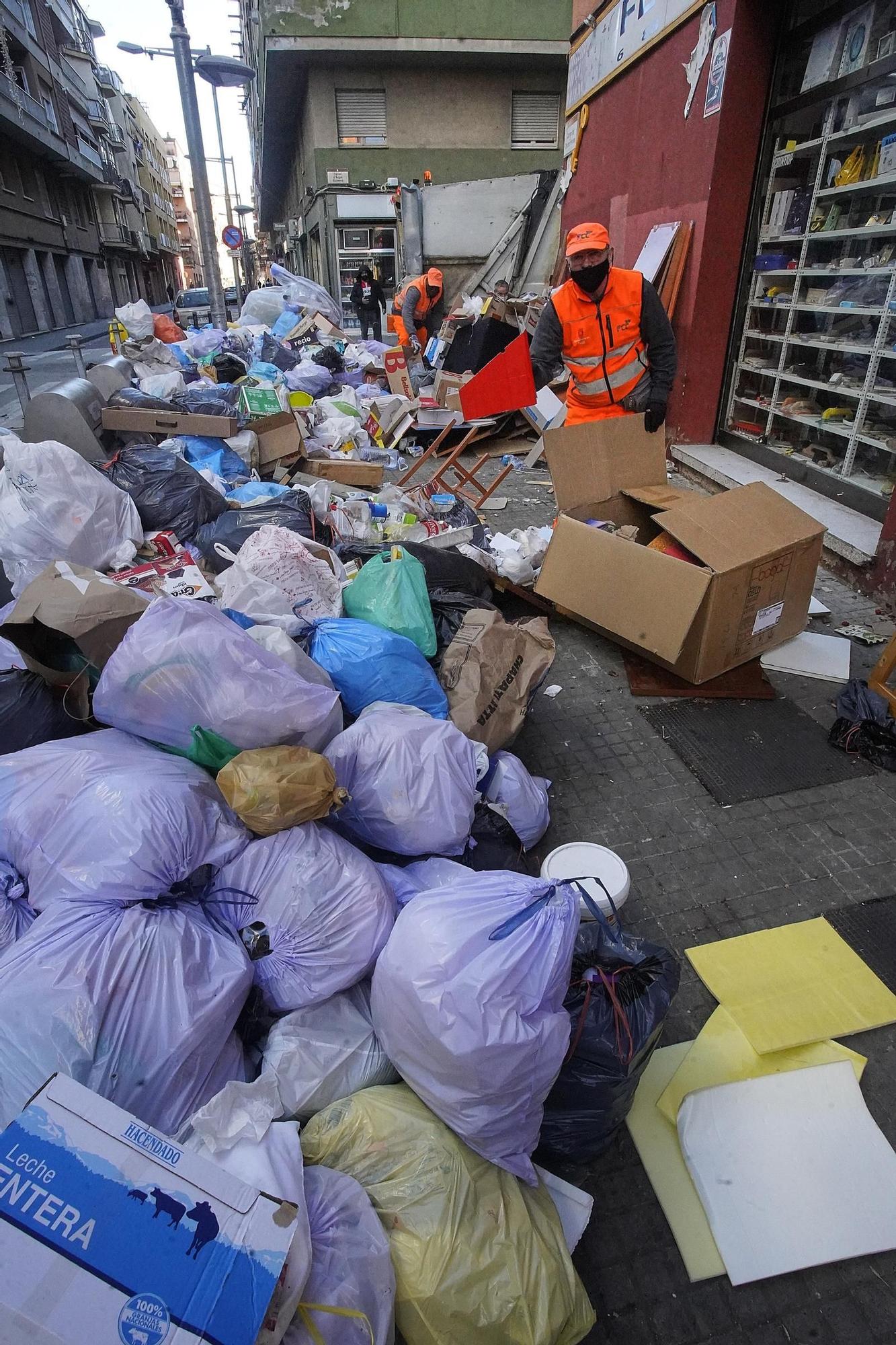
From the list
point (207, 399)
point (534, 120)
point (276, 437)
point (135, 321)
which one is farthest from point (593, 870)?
point (534, 120)

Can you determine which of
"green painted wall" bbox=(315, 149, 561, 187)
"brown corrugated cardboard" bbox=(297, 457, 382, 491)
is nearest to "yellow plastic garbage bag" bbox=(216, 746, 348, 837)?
"brown corrugated cardboard" bbox=(297, 457, 382, 491)

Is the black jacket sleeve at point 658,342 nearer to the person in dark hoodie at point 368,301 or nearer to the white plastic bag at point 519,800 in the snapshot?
the white plastic bag at point 519,800

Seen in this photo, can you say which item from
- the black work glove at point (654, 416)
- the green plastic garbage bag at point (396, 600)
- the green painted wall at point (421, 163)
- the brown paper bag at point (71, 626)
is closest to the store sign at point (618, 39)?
the black work glove at point (654, 416)

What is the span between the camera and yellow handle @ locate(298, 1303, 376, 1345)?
3.27 feet

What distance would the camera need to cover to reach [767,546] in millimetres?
3045

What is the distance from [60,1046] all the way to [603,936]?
3.67 ft

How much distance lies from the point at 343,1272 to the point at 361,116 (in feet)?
67.6

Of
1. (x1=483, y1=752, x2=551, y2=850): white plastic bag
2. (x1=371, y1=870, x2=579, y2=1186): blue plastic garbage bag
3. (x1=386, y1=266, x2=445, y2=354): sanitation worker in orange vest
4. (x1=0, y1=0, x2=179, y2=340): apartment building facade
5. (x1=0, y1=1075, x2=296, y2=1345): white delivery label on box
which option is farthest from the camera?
(x1=0, y1=0, x2=179, y2=340): apartment building facade

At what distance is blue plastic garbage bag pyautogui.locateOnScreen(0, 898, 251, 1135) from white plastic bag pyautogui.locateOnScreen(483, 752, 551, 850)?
107 centimetres

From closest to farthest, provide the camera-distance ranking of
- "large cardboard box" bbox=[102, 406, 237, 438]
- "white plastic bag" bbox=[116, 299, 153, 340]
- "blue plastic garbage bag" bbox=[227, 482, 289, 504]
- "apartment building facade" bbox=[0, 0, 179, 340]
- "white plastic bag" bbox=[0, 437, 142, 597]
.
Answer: "white plastic bag" bbox=[0, 437, 142, 597], "blue plastic garbage bag" bbox=[227, 482, 289, 504], "large cardboard box" bbox=[102, 406, 237, 438], "white plastic bag" bbox=[116, 299, 153, 340], "apartment building facade" bbox=[0, 0, 179, 340]

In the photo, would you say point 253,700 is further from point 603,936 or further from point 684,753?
point 684,753

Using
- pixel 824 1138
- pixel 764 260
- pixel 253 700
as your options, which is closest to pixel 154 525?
pixel 253 700

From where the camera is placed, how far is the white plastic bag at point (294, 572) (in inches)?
114

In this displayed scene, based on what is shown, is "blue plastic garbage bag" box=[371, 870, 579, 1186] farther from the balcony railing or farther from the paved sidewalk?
the balcony railing
